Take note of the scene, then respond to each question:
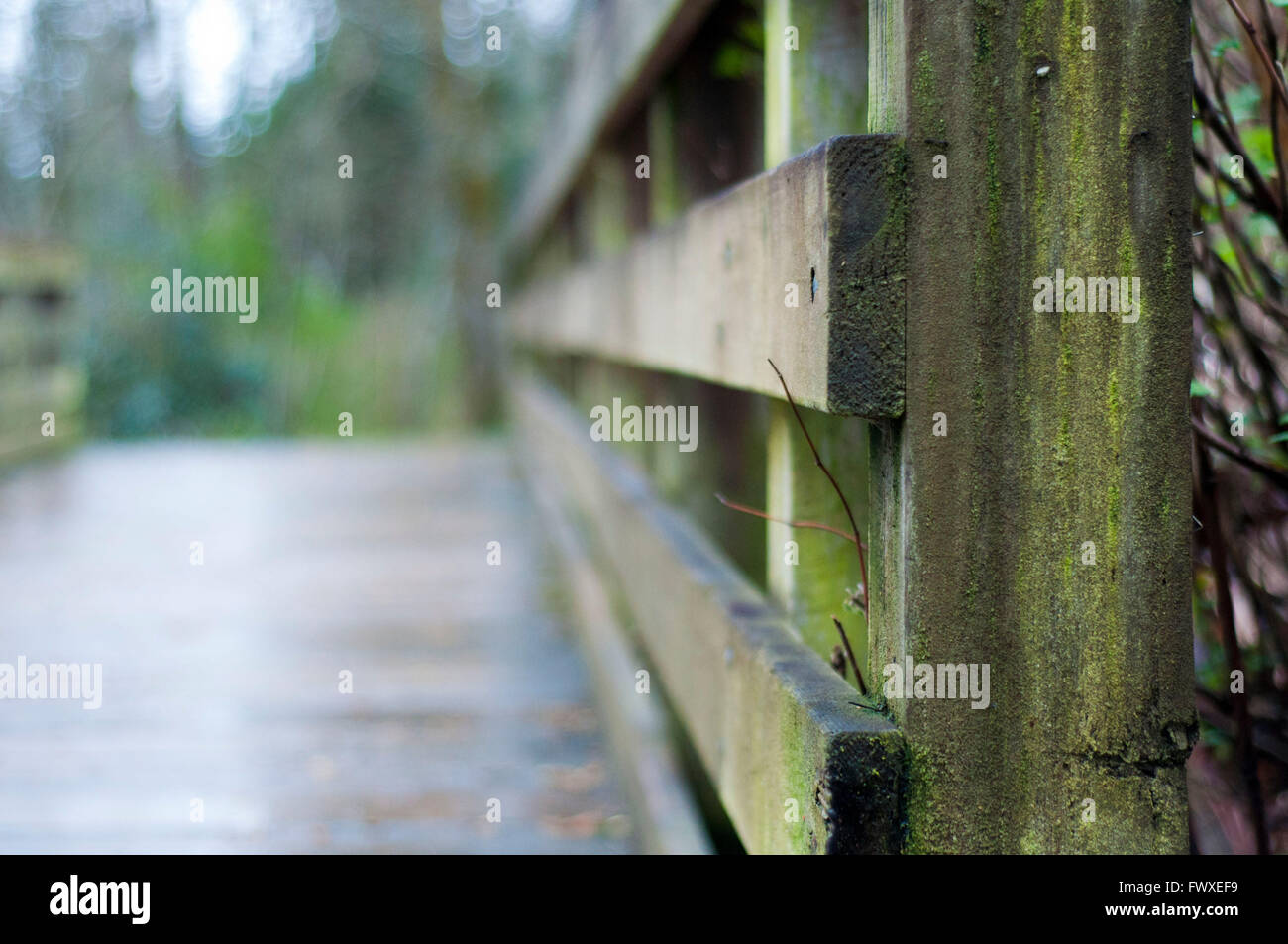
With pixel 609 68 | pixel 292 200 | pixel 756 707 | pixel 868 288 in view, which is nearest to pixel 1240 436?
pixel 756 707

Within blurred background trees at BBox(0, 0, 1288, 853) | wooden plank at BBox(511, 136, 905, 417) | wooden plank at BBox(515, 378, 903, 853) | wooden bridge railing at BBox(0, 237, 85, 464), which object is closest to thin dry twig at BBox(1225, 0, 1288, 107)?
wooden plank at BBox(511, 136, 905, 417)

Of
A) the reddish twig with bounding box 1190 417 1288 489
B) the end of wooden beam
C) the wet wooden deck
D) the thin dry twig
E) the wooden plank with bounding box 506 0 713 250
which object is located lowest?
the wet wooden deck

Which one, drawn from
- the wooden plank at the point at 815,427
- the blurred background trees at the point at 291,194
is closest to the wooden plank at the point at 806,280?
the wooden plank at the point at 815,427

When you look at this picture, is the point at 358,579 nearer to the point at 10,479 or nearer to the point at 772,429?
the point at 772,429

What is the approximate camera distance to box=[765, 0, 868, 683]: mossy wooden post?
68.1 inches

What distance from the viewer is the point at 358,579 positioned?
626cm

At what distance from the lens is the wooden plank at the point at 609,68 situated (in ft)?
8.61

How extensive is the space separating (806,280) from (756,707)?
0.59 m

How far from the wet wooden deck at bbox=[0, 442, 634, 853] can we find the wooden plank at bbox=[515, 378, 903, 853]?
62 centimetres

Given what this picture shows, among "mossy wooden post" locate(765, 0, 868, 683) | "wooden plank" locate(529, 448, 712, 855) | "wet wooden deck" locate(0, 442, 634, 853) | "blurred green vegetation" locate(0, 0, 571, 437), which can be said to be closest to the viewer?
"mossy wooden post" locate(765, 0, 868, 683)

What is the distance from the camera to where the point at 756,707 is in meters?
1.70

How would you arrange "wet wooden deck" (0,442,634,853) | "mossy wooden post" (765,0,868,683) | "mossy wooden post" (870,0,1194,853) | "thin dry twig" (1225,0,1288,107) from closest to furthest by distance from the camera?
"mossy wooden post" (870,0,1194,853) < "thin dry twig" (1225,0,1288,107) < "mossy wooden post" (765,0,868,683) < "wet wooden deck" (0,442,634,853)

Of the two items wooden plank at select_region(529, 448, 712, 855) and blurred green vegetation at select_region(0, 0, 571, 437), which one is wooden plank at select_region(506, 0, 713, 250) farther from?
blurred green vegetation at select_region(0, 0, 571, 437)

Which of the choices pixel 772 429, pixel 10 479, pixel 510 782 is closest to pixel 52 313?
pixel 10 479
